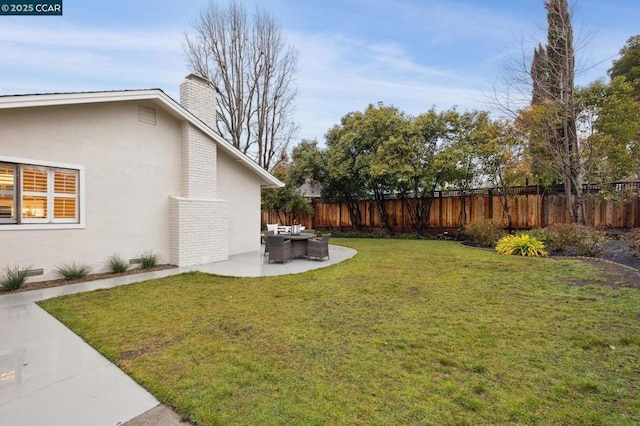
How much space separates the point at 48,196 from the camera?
6.53 meters

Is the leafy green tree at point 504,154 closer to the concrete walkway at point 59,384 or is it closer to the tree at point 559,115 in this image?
the tree at point 559,115

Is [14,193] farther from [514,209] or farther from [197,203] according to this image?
[514,209]

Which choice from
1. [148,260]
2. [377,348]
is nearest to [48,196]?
[148,260]

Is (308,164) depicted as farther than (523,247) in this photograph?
Yes

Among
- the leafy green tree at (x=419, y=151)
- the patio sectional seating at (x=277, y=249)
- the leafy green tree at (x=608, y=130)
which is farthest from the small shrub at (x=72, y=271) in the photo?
the leafy green tree at (x=608, y=130)

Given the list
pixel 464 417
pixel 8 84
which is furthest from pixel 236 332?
pixel 8 84

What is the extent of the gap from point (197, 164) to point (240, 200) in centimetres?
234

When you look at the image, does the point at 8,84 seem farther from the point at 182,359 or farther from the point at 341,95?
the point at 341,95

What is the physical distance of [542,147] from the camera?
37.9ft

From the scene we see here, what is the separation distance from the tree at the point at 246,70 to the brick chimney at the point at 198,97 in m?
8.22

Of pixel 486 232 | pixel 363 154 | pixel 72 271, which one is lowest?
pixel 72 271

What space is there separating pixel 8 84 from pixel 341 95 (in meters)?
13.5

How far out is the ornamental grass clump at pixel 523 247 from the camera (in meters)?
9.08

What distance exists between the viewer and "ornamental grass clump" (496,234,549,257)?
9.08 metres
